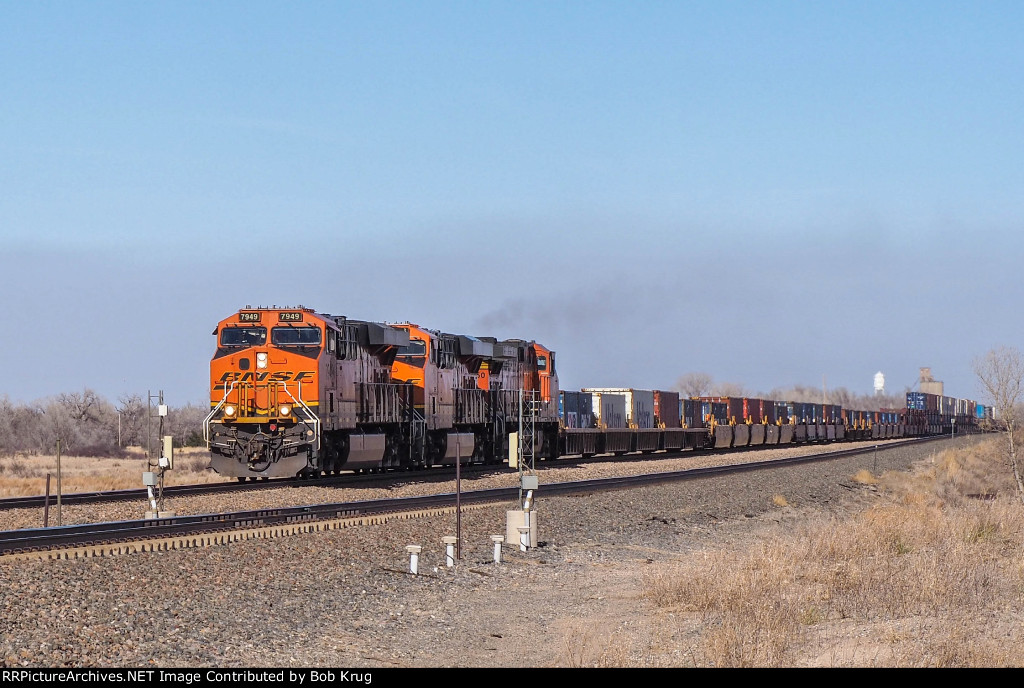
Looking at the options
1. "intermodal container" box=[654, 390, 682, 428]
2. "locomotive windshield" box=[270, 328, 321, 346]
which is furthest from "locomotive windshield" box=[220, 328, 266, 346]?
"intermodal container" box=[654, 390, 682, 428]

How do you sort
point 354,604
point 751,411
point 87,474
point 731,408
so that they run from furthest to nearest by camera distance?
point 751,411
point 731,408
point 87,474
point 354,604

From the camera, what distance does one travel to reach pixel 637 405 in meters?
56.4

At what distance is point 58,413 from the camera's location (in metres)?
73.7

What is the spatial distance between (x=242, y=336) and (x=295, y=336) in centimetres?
150

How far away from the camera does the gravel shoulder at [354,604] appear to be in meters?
11.1

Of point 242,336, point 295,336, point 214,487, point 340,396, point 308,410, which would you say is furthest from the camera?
point 340,396

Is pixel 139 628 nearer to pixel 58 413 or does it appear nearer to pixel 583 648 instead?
pixel 583 648

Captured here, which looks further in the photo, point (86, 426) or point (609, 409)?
point (86, 426)

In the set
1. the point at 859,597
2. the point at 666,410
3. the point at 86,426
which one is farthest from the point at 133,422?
the point at 859,597

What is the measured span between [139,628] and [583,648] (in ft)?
14.4

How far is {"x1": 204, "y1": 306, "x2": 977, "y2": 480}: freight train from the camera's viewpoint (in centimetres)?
2802

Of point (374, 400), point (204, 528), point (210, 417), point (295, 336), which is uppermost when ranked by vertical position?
point (295, 336)

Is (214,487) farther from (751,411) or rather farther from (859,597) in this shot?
(751,411)
